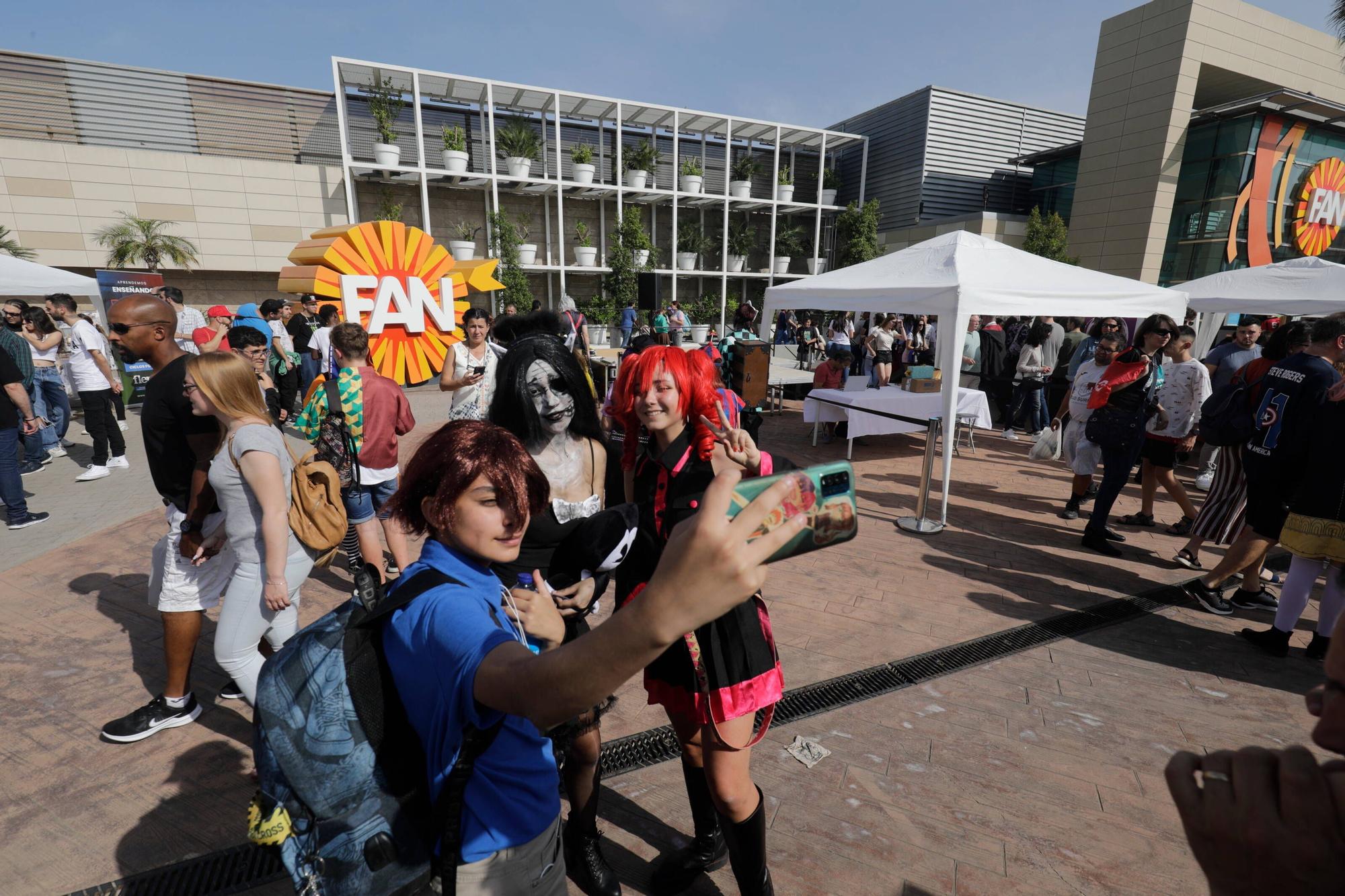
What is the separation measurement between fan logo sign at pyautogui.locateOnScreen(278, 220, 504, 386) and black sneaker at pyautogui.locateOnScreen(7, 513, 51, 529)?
198 inches

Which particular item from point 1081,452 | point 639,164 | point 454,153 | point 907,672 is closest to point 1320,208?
point 639,164

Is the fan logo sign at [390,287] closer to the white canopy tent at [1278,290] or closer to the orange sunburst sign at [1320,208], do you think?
the white canopy tent at [1278,290]

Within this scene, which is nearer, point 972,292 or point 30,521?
point 972,292

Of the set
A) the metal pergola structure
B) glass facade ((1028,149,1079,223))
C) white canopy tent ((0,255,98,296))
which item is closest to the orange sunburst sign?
glass facade ((1028,149,1079,223))

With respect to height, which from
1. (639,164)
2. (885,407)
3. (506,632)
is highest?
(639,164)

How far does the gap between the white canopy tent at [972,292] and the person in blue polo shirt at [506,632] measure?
4983mm

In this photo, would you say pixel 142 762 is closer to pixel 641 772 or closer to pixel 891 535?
pixel 641 772

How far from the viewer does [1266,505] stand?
366 cm

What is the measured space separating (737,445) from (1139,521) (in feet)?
19.0

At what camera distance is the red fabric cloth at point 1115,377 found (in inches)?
189

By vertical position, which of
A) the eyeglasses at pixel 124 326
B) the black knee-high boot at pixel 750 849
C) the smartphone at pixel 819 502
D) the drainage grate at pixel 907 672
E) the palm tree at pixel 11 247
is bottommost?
the drainage grate at pixel 907 672

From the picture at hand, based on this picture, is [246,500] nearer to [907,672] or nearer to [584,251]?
[907,672]

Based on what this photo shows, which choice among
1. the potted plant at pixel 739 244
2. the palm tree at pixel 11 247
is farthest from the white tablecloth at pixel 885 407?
the palm tree at pixel 11 247

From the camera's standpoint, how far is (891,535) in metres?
5.48
